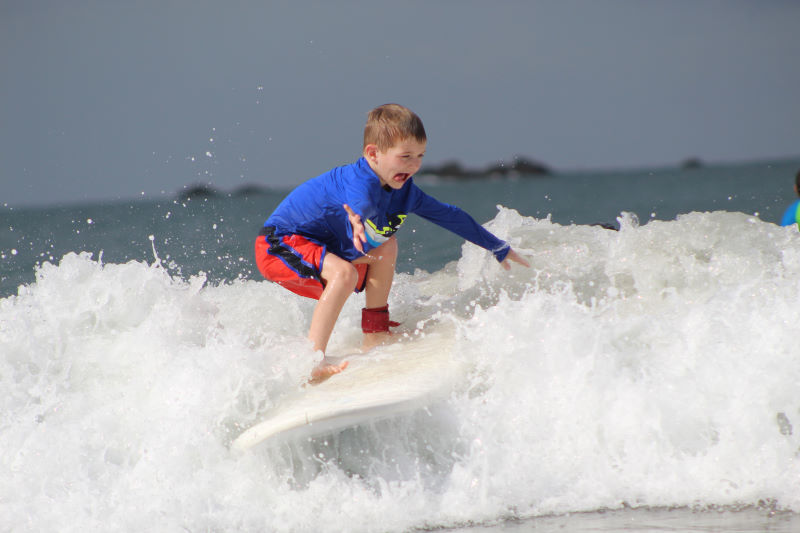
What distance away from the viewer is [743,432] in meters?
2.66

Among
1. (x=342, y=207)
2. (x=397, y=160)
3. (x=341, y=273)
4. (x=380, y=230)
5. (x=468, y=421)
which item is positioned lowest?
(x=468, y=421)

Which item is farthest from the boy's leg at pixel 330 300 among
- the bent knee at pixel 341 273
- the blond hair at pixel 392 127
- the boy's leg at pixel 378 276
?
the blond hair at pixel 392 127

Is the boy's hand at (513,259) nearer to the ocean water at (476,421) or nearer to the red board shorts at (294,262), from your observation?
the ocean water at (476,421)

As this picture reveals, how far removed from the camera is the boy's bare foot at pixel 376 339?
3693mm

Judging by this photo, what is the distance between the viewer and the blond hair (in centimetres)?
334

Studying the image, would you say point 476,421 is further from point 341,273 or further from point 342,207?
point 342,207

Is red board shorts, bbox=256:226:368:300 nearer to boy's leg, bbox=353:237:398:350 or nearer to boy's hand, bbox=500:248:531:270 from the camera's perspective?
boy's leg, bbox=353:237:398:350

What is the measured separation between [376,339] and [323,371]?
56 cm

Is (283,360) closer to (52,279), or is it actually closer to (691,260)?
(52,279)

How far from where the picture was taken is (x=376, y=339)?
12.3ft

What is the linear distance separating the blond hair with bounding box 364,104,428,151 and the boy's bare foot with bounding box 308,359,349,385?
983 mm

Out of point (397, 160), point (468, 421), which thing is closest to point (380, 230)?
point (397, 160)

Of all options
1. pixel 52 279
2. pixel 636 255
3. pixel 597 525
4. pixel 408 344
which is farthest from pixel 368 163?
pixel 597 525

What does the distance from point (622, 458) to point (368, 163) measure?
1.72 meters
